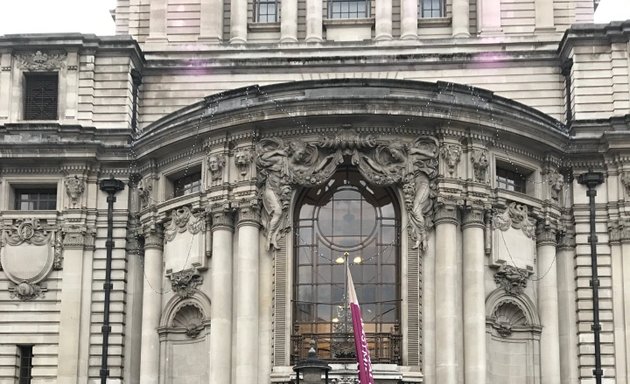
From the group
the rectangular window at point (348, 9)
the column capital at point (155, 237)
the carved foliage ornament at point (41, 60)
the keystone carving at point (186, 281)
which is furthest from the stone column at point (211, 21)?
the keystone carving at point (186, 281)

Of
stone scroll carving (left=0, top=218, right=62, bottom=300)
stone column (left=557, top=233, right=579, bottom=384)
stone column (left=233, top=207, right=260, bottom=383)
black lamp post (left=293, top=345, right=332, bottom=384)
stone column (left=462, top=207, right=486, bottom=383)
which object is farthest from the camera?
stone scroll carving (left=0, top=218, right=62, bottom=300)

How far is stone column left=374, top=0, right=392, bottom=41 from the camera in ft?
147

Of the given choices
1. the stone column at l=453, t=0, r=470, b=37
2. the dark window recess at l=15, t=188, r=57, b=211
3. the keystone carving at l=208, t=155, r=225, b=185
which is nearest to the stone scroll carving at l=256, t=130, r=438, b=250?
the keystone carving at l=208, t=155, r=225, b=185

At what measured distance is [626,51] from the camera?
140 ft

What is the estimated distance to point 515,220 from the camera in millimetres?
39656

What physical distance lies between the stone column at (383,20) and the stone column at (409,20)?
1.36 ft

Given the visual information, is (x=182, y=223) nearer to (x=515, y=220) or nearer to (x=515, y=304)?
(x=515, y=220)

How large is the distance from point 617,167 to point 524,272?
191 inches

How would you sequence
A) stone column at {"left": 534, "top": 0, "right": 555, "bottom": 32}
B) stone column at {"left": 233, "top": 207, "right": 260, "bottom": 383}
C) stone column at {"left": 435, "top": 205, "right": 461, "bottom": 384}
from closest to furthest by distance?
1. stone column at {"left": 435, "top": 205, "right": 461, "bottom": 384}
2. stone column at {"left": 233, "top": 207, "right": 260, "bottom": 383}
3. stone column at {"left": 534, "top": 0, "right": 555, "bottom": 32}

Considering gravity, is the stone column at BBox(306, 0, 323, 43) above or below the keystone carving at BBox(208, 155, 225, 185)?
above

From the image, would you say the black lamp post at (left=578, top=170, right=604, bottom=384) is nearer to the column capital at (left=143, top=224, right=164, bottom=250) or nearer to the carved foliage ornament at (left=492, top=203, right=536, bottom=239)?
the carved foliage ornament at (left=492, top=203, right=536, bottom=239)

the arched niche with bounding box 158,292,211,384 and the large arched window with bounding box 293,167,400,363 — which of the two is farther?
the arched niche with bounding box 158,292,211,384

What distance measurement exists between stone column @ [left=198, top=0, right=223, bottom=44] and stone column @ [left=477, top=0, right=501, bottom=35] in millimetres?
8961

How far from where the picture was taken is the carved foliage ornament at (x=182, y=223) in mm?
39625
